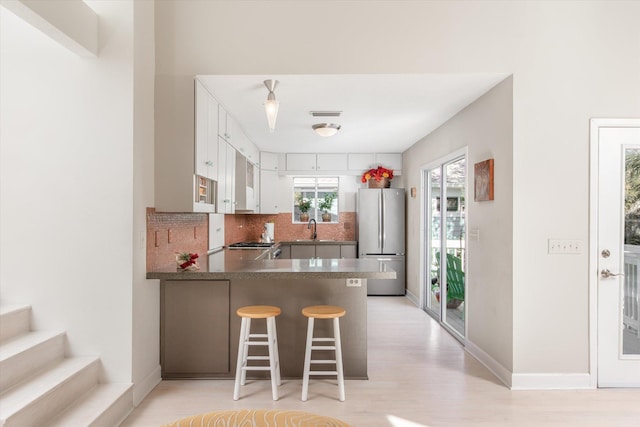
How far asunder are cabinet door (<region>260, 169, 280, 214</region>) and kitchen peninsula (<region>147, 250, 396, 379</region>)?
3556 millimetres

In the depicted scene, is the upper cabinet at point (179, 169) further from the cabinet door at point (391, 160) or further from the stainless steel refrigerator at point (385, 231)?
the cabinet door at point (391, 160)

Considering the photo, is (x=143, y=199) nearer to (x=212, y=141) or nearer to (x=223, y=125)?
(x=212, y=141)

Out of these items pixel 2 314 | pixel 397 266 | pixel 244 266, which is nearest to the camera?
pixel 2 314

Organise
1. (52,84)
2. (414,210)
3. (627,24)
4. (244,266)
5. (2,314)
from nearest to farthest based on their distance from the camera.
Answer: (2,314) → (52,84) → (627,24) → (244,266) → (414,210)

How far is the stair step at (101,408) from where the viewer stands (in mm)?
2152

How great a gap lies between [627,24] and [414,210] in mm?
3383

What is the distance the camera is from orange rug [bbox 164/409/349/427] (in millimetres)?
1152

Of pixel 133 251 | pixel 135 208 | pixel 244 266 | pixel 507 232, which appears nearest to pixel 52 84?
pixel 135 208

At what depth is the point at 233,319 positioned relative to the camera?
315cm

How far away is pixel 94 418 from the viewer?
2.19m

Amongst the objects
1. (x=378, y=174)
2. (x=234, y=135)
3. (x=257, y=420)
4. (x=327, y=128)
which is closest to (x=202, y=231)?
(x=234, y=135)

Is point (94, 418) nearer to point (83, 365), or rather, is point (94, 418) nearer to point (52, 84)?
point (83, 365)

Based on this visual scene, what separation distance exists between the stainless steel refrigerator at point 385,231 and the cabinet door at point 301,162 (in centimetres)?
108

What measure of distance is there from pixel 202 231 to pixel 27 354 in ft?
7.60
